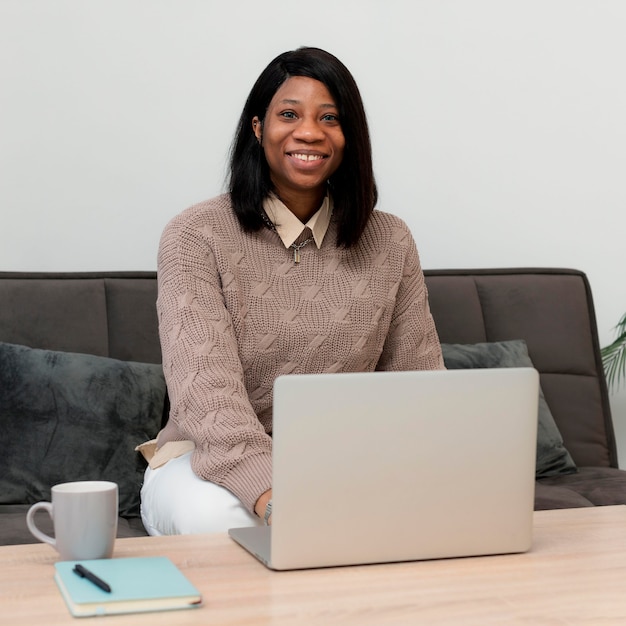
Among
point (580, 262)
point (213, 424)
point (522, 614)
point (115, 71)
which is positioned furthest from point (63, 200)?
point (522, 614)

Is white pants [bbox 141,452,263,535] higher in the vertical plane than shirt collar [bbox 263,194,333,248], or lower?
lower

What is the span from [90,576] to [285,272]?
1043 mm

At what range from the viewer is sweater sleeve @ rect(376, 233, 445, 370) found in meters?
2.04

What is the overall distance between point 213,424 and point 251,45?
1.52 metres

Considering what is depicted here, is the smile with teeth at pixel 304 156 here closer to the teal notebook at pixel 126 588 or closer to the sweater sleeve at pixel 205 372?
the sweater sleeve at pixel 205 372

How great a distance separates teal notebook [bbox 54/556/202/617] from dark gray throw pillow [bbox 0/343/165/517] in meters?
1.10

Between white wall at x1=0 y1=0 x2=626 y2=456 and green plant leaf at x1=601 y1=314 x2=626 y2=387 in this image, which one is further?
green plant leaf at x1=601 y1=314 x2=626 y2=387

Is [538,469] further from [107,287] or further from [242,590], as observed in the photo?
[242,590]

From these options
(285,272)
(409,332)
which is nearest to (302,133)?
(285,272)

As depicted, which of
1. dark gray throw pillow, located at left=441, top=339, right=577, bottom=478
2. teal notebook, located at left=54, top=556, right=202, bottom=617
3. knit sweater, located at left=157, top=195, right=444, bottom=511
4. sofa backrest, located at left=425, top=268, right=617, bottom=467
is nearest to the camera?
teal notebook, located at left=54, top=556, right=202, bottom=617

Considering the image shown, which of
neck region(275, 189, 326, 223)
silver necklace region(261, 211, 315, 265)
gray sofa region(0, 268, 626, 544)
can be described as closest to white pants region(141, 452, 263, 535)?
gray sofa region(0, 268, 626, 544)

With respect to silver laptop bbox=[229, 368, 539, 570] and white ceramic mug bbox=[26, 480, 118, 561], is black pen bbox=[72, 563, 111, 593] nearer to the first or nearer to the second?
white ceramic mug bbox=[26, 480, 118, 561]

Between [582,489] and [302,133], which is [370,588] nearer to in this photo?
[302,133]

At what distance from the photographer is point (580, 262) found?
3109mm
